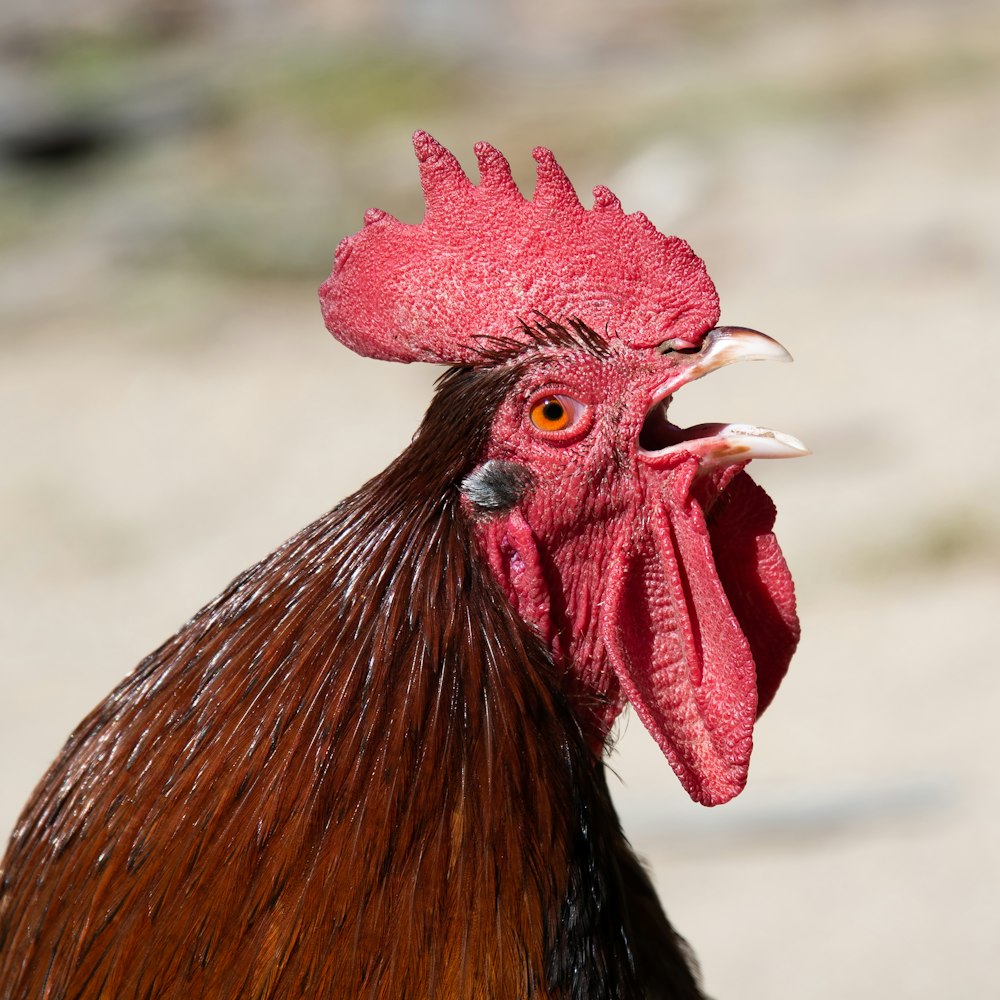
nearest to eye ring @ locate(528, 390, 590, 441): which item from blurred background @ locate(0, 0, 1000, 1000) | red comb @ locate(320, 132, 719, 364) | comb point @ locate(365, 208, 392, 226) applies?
red comb @ locate(320, 132, 719, 364)

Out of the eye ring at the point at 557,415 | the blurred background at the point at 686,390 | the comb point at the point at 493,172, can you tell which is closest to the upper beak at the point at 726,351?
the eye ring at the point at 557,415

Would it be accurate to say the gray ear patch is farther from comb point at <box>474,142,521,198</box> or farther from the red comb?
comb point at <box>474,142,521,198</box>

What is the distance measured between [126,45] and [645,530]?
1657cm

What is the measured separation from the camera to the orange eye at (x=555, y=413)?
2.30 m

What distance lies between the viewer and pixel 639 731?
243 inches

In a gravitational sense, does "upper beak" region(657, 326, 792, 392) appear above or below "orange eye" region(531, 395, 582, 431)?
above

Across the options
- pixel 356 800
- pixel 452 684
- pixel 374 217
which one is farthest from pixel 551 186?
pixel 356 800

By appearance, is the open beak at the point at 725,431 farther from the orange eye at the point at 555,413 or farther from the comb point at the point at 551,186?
the comb point at the point at 551,186

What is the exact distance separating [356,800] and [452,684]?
0.25 m

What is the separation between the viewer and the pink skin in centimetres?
231

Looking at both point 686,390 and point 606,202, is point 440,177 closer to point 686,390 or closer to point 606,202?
point 606,202

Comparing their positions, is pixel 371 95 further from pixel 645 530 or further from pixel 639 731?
pixel 645 530

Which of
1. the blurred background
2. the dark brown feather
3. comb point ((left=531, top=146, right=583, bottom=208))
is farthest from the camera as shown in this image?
the blurred background

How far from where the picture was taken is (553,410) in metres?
2.30
